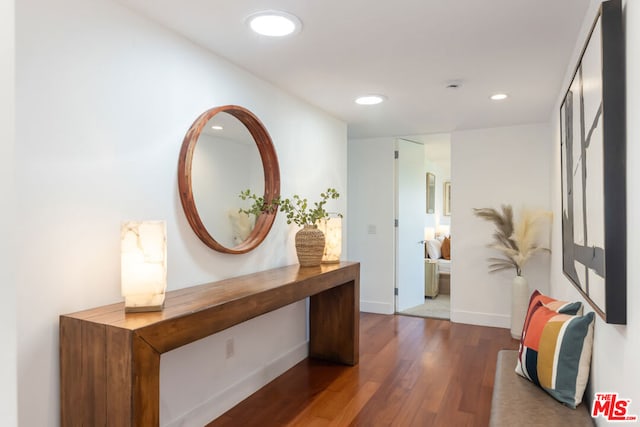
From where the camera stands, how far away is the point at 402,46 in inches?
93.4

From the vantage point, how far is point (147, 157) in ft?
6.83

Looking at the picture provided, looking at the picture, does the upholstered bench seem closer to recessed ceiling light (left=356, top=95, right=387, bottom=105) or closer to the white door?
recessed ceiling light (left=356, top=95, right=387, bottom=105)

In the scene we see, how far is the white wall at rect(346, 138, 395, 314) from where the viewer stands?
5.15m

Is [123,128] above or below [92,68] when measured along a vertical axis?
below

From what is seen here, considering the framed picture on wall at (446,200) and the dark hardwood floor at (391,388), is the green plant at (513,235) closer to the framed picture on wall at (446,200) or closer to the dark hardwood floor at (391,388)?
the dark hardwood floor at (391,388)

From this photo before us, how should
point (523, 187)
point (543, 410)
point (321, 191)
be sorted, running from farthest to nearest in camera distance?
point (523, 187) → point (321, 191) → point (543, 410)

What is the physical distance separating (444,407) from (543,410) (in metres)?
1.08

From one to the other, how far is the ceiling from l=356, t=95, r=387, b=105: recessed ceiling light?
3.2 inches

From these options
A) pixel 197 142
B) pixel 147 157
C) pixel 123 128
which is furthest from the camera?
pixel 197 142

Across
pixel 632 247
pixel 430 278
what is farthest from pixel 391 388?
pixel 430 278

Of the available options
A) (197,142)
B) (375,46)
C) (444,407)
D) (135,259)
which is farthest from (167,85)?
(444,407)

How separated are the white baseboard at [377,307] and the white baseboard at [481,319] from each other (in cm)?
74

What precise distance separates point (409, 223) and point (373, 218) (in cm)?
54

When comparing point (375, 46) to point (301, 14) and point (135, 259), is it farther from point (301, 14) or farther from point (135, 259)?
point (135, 259)
